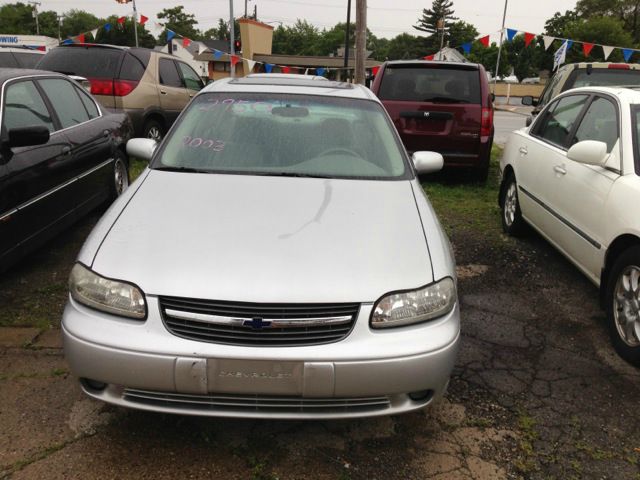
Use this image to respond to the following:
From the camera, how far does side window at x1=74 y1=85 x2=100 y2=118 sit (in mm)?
5477

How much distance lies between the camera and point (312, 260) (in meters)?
2.42

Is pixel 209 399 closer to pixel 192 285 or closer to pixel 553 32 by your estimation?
pixel 192 285

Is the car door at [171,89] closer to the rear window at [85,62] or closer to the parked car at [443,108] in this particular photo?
the rear window at [85,62]

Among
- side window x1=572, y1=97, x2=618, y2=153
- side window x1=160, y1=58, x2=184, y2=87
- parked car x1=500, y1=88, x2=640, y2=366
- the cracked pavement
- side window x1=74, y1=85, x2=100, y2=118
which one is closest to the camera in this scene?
the cracked pavement

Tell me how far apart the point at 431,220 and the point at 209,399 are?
56.6 inches

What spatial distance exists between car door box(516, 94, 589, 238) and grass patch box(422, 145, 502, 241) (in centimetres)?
75

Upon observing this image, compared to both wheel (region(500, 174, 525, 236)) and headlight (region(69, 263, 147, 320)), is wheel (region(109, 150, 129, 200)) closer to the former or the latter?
headlight (region(69, 263, 147, 320))

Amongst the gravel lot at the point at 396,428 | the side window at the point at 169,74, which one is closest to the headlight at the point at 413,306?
the gravel lot at the point at 396,428

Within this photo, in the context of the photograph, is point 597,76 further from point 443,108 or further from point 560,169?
point 560,169

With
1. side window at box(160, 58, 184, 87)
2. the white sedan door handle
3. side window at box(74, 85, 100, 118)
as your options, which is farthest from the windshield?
side window at box(160, 58, 184, 87)

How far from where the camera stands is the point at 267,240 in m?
2.55

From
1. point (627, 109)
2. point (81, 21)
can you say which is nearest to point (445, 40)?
point (81, 21)

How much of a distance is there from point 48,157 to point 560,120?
4.23m

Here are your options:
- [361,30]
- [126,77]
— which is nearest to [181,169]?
[126,77]
